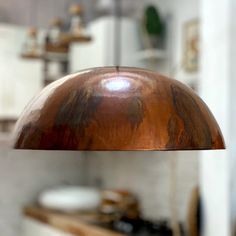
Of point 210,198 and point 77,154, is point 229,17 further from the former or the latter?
point 77,154

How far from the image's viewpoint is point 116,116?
0.79 meters

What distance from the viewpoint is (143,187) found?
383 centimetres

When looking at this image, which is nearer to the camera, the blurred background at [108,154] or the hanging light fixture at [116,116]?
the hanging light fixture at [116,116]

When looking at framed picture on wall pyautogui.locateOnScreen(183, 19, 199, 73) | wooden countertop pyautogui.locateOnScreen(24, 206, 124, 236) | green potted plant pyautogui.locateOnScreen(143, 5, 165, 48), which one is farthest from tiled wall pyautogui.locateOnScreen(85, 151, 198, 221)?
green potted plant pyautogui.locateOnScreen(143, 5, 165, 48)

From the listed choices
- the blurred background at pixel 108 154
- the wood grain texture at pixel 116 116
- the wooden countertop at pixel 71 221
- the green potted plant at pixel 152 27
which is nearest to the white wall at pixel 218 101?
the blurred background at pixel 108 154

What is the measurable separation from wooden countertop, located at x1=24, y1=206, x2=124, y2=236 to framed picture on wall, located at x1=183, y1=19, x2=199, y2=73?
1.19 meters

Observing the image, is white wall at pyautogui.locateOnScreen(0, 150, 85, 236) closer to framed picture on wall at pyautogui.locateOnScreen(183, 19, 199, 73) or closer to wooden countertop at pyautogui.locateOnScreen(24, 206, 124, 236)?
wooden countertop at pyautogui.locateOnScreen(24, 206, 124, 236)

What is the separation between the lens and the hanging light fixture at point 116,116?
0.79 metres

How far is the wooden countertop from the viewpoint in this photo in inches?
123

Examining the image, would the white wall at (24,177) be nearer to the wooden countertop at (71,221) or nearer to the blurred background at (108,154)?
the blurred background at (108,154)

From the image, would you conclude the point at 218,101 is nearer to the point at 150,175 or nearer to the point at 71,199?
the point at 150,175

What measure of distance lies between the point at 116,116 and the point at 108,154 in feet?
11.6

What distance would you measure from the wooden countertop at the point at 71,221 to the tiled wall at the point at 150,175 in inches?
16.2

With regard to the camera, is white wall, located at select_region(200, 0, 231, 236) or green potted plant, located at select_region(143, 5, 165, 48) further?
green potted plant, located at select_region(143, 5, 165, 48)
